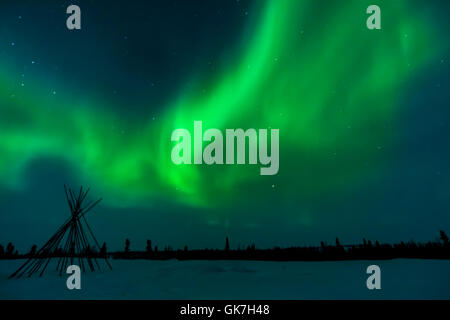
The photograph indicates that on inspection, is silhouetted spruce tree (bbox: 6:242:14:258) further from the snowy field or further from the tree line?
the snowy field

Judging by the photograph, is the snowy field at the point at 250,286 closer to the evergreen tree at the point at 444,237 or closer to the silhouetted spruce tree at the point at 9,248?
the evergreen tree at the point at 444,237

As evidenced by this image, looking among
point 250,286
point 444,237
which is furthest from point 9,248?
point 444,237

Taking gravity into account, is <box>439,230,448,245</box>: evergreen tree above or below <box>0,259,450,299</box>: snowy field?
above

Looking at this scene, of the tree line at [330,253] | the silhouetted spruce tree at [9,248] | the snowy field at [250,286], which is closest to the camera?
the snowy field at [250,286]

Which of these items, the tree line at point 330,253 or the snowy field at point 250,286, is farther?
the tree line at point 330,253

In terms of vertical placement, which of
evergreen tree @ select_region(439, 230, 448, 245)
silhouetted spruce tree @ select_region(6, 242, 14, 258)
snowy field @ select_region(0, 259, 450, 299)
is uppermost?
evergreen tree @ select_region(439, 230, 448, 245)

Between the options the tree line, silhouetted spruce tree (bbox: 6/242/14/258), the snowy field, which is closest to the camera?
the snowy field

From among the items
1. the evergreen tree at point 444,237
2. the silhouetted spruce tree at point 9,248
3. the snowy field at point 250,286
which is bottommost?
the silhouetted spruce tree at point 9,248

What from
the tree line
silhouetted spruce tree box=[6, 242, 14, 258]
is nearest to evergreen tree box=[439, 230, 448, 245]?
the tree line

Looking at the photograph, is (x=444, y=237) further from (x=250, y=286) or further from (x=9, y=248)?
(x=9, y=248)

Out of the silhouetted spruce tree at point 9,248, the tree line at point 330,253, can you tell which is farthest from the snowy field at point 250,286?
the silhouetted spruce tree at point 9,248
